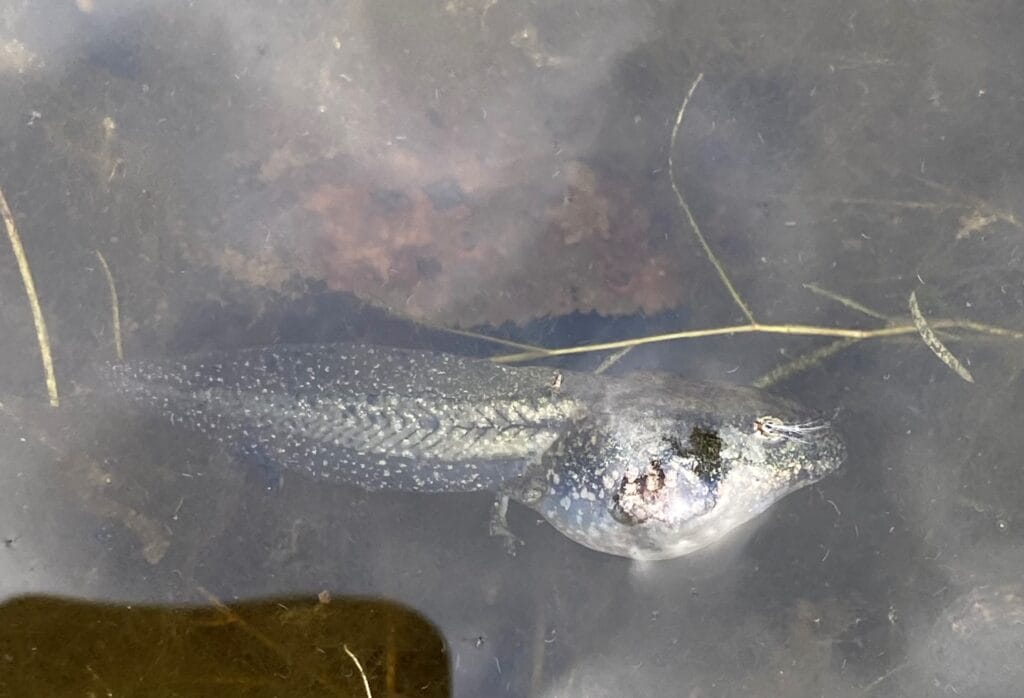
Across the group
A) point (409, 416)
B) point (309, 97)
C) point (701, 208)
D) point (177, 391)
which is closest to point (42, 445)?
point (177, 391)

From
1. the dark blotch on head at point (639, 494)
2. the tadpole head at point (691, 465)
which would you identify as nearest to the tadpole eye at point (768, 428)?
the tadpole head at point (691, 465)

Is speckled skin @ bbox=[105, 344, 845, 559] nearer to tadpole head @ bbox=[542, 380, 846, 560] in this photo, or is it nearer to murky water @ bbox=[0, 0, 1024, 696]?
tadpole head @ bbox=[542, 380, 846, 560]

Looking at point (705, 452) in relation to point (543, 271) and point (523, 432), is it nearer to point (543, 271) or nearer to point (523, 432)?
point (523, 432)

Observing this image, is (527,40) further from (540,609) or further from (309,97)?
(540,609)

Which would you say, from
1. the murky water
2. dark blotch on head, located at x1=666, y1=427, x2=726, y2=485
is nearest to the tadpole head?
dark blotch on head, located at x1=666, y1=427, x2=726, y2=485

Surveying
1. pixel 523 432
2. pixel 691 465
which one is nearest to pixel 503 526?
pixel 523 432

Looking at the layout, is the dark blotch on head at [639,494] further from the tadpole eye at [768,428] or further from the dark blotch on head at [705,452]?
the tadpole eye at [768,428]
